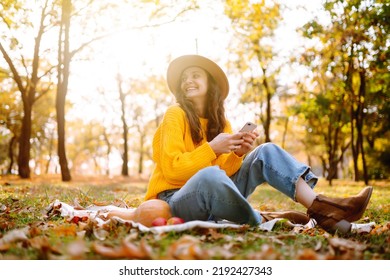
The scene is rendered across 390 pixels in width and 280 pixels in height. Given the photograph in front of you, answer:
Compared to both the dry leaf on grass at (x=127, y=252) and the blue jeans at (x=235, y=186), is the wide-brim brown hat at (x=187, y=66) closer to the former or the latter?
the blue jeans at (x=235, y=186)

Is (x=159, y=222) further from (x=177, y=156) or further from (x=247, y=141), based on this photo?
(x=247, y=141)

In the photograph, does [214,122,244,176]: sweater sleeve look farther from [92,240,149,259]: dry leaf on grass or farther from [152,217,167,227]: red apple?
[92,240,149,259]: dry leaf on grass

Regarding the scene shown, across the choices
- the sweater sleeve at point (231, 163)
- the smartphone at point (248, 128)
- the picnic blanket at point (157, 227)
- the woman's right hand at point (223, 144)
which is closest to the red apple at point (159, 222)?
the picnic blanket at point (157, 227)

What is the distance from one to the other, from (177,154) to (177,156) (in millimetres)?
21

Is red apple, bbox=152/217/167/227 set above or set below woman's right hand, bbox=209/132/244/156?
below

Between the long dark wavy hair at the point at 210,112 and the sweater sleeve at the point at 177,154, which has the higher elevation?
the long dark wavy hair at the point at 210,112

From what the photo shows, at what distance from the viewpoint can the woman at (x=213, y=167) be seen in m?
3.22

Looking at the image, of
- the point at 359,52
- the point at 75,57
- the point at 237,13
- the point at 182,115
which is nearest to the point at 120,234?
the point at 182,115

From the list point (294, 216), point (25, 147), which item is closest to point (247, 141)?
point (294, 216)

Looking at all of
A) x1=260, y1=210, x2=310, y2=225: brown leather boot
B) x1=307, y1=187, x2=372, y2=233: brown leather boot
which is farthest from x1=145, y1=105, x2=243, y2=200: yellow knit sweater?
x1=307, y1=187, x2=372, y2=233: brown leather boot

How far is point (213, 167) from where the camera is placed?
317 cm

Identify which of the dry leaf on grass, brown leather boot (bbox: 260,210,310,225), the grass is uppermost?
the dry leaf on grass

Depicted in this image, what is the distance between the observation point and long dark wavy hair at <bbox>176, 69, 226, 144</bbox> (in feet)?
12.5
